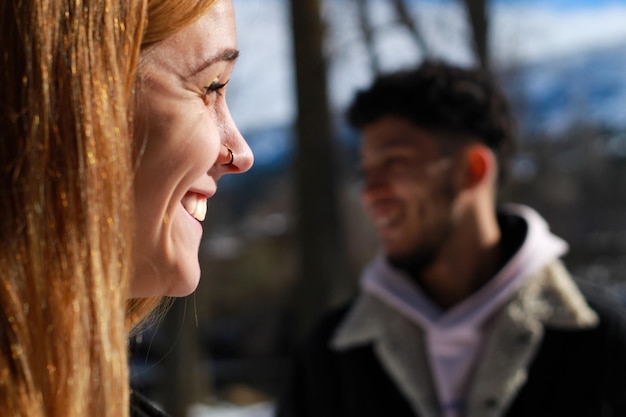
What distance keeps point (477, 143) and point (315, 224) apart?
9.09 ft

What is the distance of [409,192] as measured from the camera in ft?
10.7

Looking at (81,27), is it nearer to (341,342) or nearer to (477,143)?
(341,342)

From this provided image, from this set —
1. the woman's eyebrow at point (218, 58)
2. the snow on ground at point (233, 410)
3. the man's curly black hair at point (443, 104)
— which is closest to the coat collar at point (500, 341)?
the man's curly black hair at point (443, 104)

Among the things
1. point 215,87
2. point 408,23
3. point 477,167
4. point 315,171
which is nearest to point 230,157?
point 215,87

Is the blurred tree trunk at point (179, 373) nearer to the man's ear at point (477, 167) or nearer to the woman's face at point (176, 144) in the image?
the man's ear at point (477, 167)

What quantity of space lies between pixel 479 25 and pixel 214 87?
480cm

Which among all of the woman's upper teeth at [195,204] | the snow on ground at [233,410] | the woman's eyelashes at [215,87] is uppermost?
the woman's eyelashes at [215,87]

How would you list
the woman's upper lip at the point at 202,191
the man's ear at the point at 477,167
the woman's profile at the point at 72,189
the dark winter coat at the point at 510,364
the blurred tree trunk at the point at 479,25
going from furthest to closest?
1. the blurred tree trunk at the point at 479,25
2. the man's ear at the point at 477,167
3. the dark winter coat at the point at 510,364
4. the woman's upper lip at the point at 202,191
5. the woman's profile at the point at 72,189

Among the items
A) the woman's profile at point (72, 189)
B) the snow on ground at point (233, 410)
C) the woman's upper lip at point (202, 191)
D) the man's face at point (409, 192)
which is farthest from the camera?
the snow on ground at point (233, 410)

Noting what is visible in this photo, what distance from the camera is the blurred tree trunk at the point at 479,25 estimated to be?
570 centimetres

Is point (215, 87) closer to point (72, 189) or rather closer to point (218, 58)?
point (218, 58)

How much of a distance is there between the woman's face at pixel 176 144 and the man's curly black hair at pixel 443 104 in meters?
2.20

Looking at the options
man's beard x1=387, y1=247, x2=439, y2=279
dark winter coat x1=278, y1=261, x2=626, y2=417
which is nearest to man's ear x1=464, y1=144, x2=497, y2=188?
man's beard x1=387, y1=247, x2=439, y2=279

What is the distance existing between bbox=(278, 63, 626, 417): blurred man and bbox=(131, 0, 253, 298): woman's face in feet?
6.00
